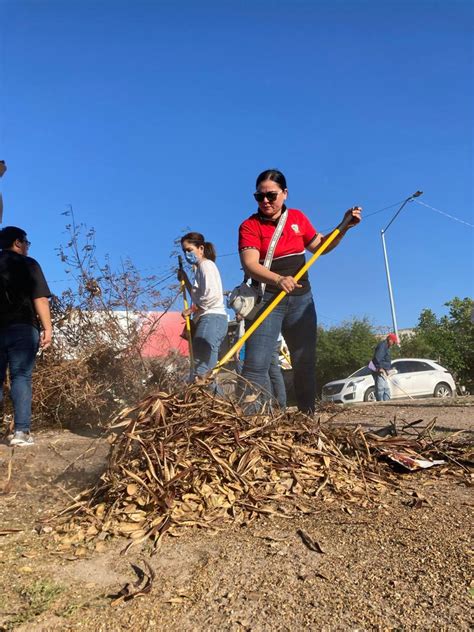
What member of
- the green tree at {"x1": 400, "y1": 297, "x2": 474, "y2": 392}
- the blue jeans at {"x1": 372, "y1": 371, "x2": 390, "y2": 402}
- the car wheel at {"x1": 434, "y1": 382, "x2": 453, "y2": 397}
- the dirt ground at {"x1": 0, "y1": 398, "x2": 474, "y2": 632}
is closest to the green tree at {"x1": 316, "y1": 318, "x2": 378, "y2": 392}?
the green tree at {"x1": 400, "y1": 297, "x2": 474, "y2": 392}

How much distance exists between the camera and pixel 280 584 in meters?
1.61

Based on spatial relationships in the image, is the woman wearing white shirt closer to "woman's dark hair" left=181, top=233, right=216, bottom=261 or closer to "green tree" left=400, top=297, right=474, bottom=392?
"woman's dark hair" left=181, top=233, right=216, bottom=261

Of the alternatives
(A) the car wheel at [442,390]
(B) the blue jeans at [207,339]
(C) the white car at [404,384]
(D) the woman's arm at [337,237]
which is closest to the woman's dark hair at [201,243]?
(B) the blue jeans at [207,339]

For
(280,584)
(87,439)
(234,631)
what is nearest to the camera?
(234,631)

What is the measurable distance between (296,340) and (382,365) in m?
10.3

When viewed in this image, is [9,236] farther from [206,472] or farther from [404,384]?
[404,384]

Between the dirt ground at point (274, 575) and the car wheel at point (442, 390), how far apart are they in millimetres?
15283

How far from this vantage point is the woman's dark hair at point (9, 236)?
436 centimetres

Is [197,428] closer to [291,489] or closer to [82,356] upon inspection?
[291,489]

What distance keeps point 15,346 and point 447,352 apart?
2832cm

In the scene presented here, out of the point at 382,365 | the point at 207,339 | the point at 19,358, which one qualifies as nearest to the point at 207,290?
the point at 207,339

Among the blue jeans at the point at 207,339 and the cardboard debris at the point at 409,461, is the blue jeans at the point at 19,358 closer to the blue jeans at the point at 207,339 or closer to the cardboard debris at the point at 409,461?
the blue jeans at the point at 207,339

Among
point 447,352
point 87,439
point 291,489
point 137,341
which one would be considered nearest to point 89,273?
point 137,341

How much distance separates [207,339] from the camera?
15.6ft
